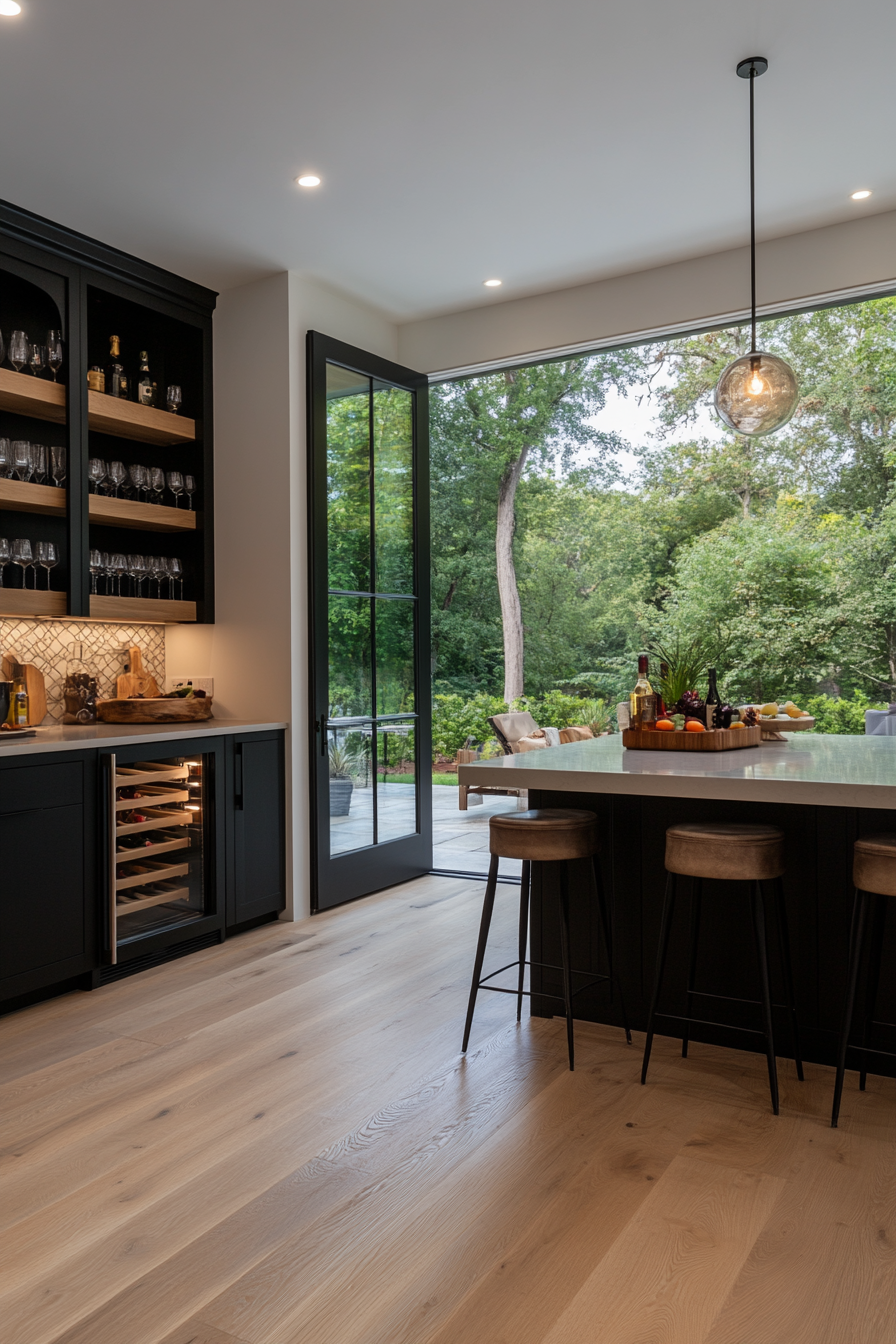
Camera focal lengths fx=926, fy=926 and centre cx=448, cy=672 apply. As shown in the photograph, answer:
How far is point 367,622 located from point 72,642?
4.70 feet

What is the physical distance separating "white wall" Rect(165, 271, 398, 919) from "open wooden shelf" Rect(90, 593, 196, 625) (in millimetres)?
197

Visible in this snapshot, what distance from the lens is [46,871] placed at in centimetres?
331

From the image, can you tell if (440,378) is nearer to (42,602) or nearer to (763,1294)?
(42,602)

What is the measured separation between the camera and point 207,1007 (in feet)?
10.7

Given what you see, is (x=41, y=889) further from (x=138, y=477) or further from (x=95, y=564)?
(x=138, y=477)

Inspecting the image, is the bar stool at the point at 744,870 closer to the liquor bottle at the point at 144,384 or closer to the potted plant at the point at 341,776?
the potted plant at the point at 341,776

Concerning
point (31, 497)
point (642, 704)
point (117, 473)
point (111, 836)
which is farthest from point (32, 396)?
point (642, 704)

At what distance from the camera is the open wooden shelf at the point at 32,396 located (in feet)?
12.1

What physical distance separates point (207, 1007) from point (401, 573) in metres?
2.59

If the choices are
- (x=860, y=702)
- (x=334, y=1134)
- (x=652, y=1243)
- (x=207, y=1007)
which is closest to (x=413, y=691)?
(x=207, y=1007)

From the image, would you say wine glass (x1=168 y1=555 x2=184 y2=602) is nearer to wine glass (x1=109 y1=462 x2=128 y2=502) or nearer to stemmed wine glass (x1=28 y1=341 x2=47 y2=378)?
wine glass (x1=109 y1=462 x2=128 y2=502)

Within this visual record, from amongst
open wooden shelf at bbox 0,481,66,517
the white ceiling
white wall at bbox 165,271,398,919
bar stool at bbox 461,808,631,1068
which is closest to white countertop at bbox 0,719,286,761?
white wall at bbox 165,271,398,919

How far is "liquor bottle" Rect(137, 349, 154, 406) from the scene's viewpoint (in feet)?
14.5

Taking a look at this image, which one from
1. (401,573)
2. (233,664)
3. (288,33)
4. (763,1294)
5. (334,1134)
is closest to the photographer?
(763,1294)
